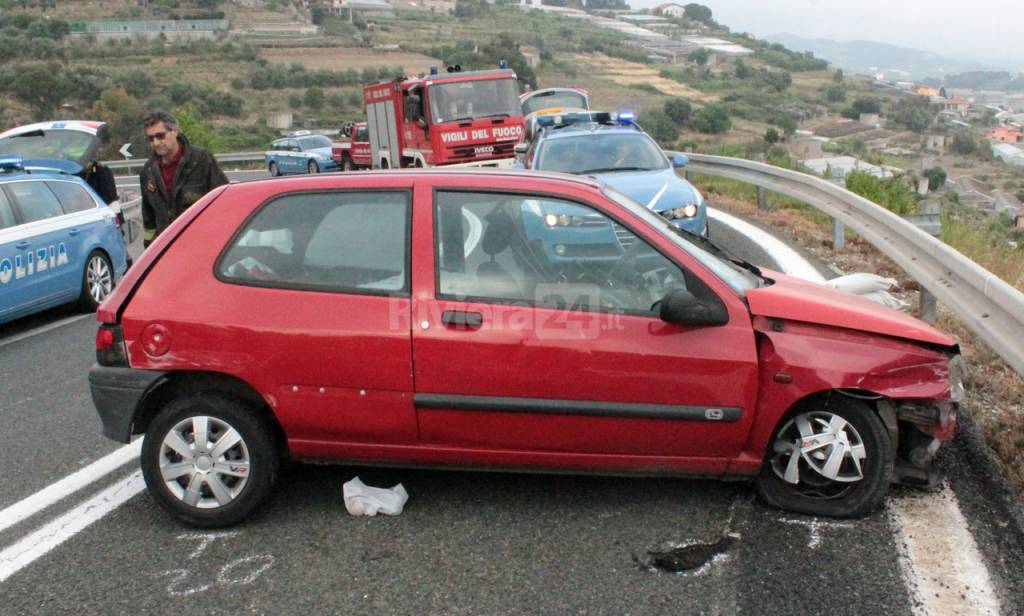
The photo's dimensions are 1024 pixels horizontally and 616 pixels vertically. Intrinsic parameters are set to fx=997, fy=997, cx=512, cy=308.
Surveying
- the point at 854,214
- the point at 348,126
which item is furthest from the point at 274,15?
the point at 854,214

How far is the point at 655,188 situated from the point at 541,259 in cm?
597

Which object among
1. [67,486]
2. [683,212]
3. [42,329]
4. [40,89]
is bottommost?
[40,89]

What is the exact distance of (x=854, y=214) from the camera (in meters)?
9.72

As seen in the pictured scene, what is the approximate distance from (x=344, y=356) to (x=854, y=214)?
6.88 meters

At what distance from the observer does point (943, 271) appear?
21.0 feet

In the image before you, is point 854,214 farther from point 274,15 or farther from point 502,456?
point 274,15

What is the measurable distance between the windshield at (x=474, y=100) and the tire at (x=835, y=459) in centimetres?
1697

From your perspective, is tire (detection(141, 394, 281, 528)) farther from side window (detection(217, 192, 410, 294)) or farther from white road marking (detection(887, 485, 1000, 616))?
white road marking (detection(887, 485, 1000, 616))

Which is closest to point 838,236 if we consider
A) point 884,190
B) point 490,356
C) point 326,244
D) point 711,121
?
point 884,190

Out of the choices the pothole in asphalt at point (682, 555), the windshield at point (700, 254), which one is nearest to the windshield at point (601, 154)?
the windshield at point (700, 254)

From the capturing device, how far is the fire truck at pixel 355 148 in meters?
28.5

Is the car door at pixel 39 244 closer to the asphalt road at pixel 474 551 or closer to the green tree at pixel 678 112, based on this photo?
the asphalt road at pixel 474 551

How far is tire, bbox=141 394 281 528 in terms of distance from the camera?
14.3 feet

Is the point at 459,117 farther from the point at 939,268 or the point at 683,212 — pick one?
the point at 939,268
